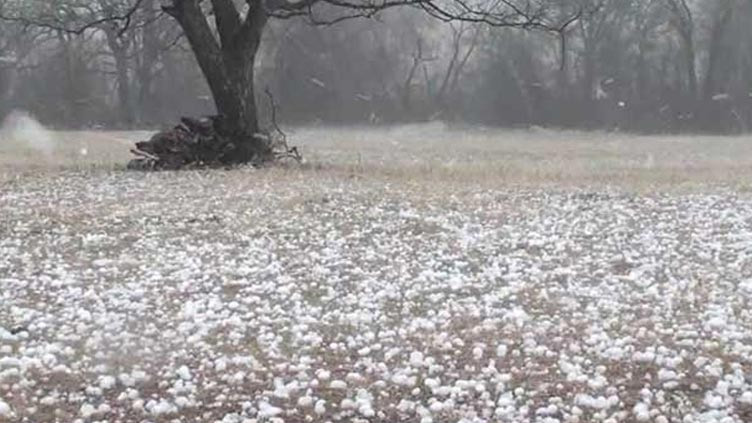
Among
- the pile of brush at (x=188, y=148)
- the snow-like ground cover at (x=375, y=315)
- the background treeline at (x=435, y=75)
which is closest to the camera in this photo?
the snow-like ground cover at (x=375, y=315)

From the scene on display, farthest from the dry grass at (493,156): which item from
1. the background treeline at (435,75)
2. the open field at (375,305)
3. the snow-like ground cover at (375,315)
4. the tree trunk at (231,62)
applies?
the snow-like ground cover at (375,315)

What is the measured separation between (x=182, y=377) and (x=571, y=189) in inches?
375

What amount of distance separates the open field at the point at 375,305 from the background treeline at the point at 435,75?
27648 millimetres

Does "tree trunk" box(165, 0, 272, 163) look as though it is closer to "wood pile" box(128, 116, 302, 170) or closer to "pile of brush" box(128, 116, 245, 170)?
"wood pile" box(128, 116, 302, 170)

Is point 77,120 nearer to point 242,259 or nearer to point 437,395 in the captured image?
point 242,259

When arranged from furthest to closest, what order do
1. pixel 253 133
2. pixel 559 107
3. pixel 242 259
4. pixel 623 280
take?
pixel 559 107, pixel 253 133, pixel 242 259, pixel 623 280

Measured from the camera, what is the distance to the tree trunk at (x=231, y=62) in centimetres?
1758

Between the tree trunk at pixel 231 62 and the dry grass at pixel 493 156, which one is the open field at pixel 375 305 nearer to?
the dry grass at pixel 493 156


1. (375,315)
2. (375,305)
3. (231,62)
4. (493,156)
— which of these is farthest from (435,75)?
(375,315)

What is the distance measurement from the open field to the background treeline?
2765 cm

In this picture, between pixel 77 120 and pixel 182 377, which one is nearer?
pixel 182 377

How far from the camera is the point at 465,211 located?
1089cm

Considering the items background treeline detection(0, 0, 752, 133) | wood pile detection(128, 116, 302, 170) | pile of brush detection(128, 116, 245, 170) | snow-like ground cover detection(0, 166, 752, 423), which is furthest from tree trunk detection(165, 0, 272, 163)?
background treeline detection(0, 0, 752, 133)

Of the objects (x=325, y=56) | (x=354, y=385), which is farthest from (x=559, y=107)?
(x=354, y=385)
